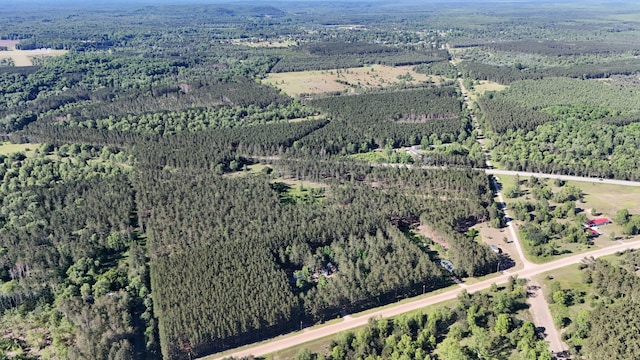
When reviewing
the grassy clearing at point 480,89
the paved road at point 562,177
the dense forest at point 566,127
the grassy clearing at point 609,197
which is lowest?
the grassy clearing at point 609,197

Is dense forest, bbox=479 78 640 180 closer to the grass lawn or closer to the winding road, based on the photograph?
the grass lawn

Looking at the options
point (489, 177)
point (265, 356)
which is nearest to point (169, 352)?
point (265, 356)

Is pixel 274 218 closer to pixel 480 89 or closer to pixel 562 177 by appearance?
pixel 562 177

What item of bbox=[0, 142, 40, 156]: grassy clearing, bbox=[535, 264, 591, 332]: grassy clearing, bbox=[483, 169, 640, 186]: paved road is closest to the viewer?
bbox=[535, 264, 591, 332]: grassy clearing

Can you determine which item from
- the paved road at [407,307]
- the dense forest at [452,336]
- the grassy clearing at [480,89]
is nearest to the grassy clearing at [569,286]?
the paved road at [407,307]

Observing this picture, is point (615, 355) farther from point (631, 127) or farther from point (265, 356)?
point (631, 127)

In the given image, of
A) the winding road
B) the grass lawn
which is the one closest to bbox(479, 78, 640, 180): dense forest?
the grass lawn

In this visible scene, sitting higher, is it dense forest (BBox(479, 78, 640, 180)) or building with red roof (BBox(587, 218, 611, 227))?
dense forest (BBox(479, 78, 640, 180))

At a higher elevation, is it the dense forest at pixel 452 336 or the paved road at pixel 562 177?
the paved road at pixel 562 177

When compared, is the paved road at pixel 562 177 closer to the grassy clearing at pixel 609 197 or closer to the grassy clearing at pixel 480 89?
the grassy clearing at pixel 609 197
